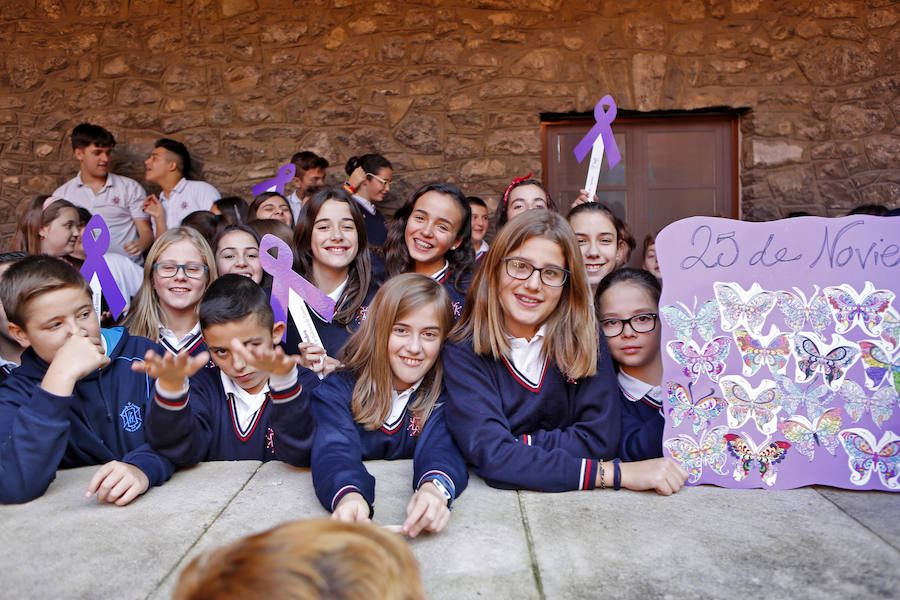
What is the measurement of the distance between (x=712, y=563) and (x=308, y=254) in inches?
84.0

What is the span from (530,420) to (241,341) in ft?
3.19

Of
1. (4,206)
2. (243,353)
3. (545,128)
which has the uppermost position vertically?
(545,128)

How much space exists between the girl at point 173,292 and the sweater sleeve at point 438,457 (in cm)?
113

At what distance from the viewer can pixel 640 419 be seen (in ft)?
7.56

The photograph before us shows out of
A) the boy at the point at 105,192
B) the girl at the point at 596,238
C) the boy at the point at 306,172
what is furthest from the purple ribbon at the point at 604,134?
the boy at the point at 105,192

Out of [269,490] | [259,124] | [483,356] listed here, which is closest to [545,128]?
[259,124]

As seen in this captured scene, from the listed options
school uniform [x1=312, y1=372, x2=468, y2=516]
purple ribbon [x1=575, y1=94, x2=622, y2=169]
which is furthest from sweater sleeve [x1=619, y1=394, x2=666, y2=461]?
purple ribbon [x1=575, y1=94, x2=622, y2=169]

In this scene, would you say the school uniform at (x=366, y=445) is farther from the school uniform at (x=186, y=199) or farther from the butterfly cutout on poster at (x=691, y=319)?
the school uniform at (x=186, y=199)

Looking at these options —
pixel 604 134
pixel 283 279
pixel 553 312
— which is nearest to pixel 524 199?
pixel 604 134

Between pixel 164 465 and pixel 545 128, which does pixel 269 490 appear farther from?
pixel 545 128

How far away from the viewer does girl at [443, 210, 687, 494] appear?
2049mm

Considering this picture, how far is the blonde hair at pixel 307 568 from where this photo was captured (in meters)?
0.68

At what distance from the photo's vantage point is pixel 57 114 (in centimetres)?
567

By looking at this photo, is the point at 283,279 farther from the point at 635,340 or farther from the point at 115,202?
the point at 115,202
